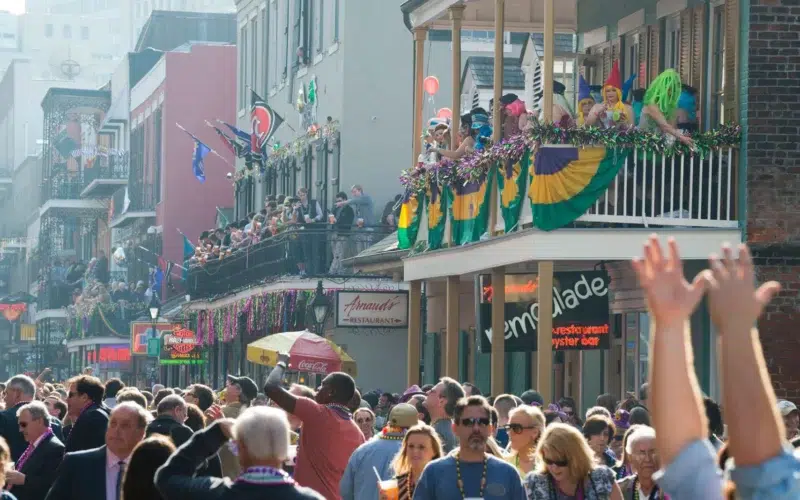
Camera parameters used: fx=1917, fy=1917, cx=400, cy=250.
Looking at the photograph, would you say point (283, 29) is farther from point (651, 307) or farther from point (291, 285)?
point (651, 307)

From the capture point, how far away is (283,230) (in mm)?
33875

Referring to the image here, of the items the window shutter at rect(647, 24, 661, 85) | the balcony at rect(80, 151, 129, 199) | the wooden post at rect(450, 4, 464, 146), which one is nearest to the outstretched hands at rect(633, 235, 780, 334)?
the window shutter at rect(647, 24, 661, 85)

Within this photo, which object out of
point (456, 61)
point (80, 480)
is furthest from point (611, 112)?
point (80, 480)

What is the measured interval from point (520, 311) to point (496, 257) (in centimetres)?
92

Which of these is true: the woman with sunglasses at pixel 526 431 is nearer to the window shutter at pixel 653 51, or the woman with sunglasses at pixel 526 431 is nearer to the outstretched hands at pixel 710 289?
the outstretched hands at pixel 710 289

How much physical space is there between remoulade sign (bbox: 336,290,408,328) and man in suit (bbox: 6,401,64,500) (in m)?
19.8

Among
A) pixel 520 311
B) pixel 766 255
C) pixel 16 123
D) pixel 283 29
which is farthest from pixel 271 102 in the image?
pixel 16 123

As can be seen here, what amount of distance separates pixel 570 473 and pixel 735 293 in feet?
16.0

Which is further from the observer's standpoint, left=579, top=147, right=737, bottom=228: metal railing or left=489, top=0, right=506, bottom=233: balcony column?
left=489, top=0, right=506, bottom=233: balcony column

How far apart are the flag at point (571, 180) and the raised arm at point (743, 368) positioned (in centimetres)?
1453

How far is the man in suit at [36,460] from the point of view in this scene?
10172mm

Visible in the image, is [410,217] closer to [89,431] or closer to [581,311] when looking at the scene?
[581,311]

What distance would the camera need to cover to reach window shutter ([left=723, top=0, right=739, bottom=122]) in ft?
58.6

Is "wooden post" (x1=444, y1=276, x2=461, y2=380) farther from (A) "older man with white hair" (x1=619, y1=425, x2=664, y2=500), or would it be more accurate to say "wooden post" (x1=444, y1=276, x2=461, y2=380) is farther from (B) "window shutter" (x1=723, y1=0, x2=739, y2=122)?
(A) "older man with white hair" (x1=619, y1=425, x2=664, y2=500)
